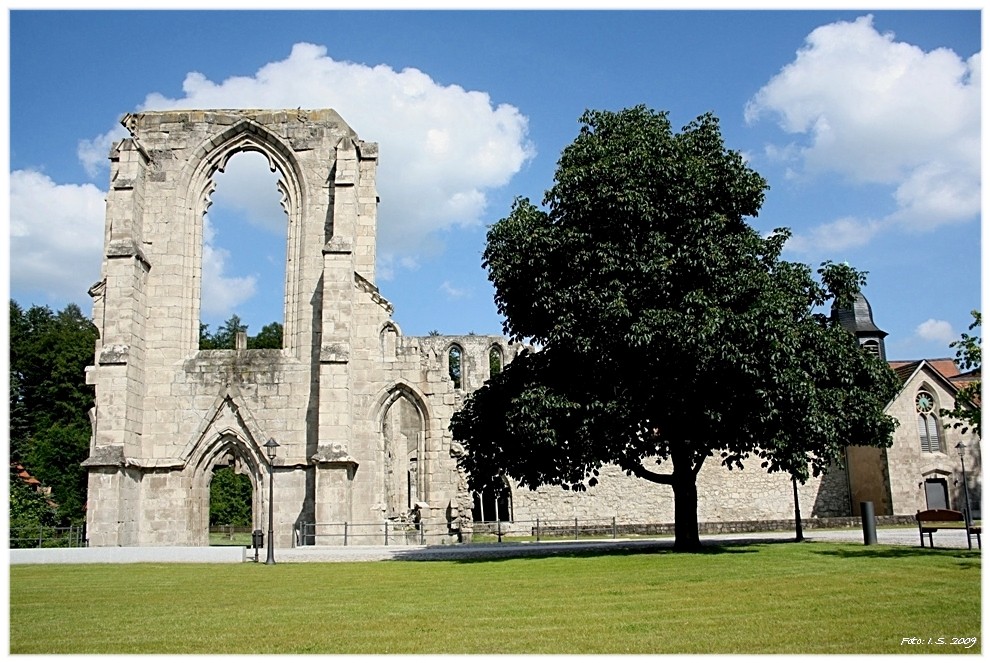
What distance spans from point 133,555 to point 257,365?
7112mm

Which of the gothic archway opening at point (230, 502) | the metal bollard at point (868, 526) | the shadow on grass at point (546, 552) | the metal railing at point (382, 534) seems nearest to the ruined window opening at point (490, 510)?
the metal railing at point (382, 534)

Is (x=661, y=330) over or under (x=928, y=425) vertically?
over

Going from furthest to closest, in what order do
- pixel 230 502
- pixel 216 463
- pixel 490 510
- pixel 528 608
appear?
pixel 230 502, pixel 490 510, pixel 216 463, pixel 528 608

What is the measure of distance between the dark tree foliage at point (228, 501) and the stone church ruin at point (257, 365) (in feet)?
77.6

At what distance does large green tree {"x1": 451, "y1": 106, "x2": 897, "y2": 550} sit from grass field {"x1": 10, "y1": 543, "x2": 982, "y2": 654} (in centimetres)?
276

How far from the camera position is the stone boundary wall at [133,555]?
19.7 meters

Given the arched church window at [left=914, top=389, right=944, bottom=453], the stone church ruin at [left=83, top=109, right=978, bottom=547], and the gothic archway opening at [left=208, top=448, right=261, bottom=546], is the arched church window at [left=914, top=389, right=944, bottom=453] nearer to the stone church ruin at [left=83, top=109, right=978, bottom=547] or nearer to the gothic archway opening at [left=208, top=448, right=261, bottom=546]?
the stone church ruin at [left=83, top=109, right=978, bottom=547]

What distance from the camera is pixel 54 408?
4584 cm

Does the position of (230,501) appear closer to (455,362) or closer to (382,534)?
(455,362)

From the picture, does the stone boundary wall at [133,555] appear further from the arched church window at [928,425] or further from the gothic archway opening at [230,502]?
the arched church window at [928,425]

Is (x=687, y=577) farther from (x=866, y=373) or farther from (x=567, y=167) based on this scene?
(x=567, y=167)

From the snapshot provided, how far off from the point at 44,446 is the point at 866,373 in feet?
119

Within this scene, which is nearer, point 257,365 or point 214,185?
point 257,365

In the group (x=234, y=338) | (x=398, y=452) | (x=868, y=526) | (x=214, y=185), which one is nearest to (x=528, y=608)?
(x=868, y=526)
